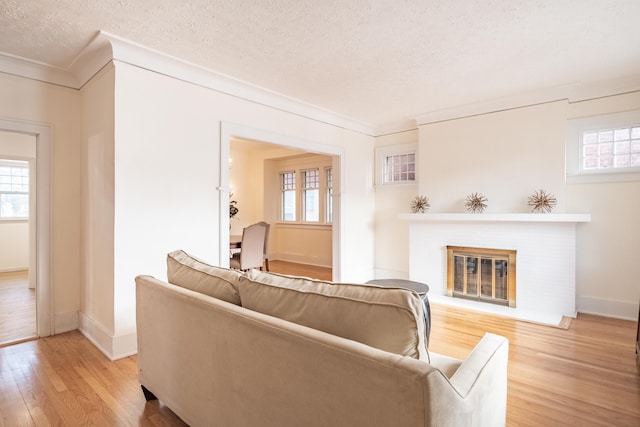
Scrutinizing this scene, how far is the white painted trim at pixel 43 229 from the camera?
10.1ft

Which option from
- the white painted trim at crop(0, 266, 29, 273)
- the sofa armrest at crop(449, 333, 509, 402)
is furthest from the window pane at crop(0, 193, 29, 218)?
the sofa armrest at crop(449, 333, 509, 402)

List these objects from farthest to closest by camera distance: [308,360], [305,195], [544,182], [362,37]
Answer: [305,195], [544,182], [362,37], [308,360]

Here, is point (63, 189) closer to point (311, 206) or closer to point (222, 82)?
point (222, 82)

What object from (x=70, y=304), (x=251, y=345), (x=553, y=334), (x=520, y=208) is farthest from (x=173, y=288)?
(x=520, y=208)

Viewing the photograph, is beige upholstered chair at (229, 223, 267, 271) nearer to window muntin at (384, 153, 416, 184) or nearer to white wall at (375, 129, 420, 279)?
white wall at (375, 129, 420, 279)

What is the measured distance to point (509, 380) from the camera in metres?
2.31

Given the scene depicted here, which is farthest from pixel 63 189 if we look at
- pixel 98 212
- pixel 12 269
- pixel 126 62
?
pixel 12 269

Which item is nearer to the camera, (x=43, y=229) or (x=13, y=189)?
(x=43, y=229)

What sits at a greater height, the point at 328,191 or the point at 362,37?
the point at 362,37

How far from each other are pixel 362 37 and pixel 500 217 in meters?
2.68

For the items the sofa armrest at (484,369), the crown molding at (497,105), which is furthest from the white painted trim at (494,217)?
the sofa armrest at (484,369)

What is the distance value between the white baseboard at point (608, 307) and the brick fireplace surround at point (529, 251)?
323 millimetres

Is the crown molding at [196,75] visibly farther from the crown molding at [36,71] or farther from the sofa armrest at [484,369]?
the sofa armrest at [484,369]

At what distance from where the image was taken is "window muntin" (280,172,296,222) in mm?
7906
